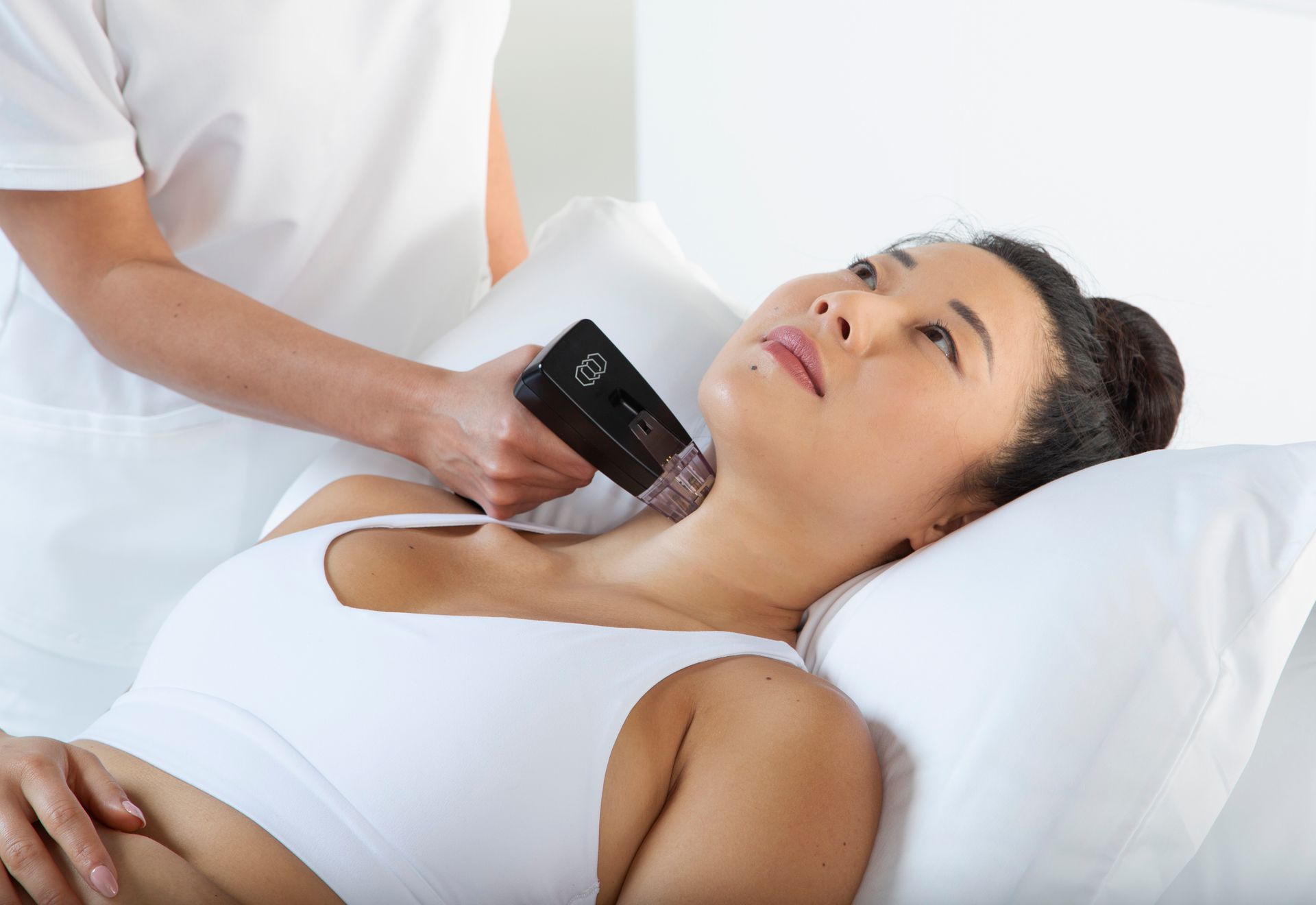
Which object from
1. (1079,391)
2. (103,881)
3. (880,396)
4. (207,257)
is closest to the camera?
(103,881)

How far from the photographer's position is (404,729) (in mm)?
953

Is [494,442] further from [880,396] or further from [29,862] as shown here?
[29,862]

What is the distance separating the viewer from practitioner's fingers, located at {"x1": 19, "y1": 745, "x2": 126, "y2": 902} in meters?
0.84

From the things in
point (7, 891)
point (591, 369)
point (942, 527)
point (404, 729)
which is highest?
point (591, 369)

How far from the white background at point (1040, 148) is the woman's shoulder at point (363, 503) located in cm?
84

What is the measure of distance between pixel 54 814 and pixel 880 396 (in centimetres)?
82

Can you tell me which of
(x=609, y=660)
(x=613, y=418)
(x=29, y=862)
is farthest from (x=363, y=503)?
(x=29, y=862)

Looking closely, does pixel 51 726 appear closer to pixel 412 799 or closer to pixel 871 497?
pixel 412 799

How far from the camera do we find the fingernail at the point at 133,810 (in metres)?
0.90

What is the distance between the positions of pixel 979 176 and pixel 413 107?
0.88 m

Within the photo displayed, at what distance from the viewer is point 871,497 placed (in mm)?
1164

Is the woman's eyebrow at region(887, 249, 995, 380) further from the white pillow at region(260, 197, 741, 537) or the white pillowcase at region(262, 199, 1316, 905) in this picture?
the white pillow at region(260, 197, 741, 537)

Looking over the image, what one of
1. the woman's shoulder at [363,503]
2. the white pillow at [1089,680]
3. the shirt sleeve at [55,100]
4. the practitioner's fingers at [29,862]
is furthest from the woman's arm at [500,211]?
the practitioner's fingers at [29,862]

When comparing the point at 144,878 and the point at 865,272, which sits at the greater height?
the point at 865,272
